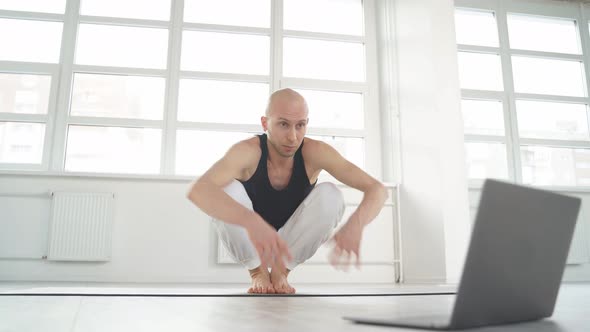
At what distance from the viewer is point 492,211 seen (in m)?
0.64

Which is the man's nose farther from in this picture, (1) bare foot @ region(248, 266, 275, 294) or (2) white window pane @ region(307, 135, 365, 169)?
(2) white window pane @ region(307, 135, 365, 169)

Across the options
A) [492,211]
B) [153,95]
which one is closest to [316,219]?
[492,211]

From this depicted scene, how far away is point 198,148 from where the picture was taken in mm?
4215

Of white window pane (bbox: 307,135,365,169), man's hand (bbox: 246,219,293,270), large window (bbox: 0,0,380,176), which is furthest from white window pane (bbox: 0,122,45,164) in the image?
man's hand (bbox: 246,219,293,270)

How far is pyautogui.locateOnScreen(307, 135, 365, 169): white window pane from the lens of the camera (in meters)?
4.48

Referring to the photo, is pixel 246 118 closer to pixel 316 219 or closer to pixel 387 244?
pixel 387 244

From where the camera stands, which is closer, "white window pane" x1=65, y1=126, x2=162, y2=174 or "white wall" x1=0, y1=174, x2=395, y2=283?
"white wall" x1=0, y1=174, x2=395, y2=283

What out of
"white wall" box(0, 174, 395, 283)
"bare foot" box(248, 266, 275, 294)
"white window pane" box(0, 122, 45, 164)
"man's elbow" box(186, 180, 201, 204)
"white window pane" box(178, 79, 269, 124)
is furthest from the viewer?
"white window pane" box(178, 79, 269, 124)

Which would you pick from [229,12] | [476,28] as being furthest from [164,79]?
[476,28]

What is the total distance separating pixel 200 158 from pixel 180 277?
1.05m

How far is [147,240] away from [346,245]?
2824 millimetres

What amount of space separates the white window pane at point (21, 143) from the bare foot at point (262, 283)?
9.04 ft

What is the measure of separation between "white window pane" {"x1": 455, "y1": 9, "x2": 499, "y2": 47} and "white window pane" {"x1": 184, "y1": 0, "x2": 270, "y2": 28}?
6.24ft

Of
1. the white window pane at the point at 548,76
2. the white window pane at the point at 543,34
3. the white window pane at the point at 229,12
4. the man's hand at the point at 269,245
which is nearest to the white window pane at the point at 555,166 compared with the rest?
the white window pane at the point at 548,76
